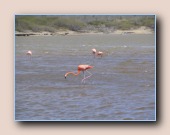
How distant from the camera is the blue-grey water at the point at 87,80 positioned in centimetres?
10500

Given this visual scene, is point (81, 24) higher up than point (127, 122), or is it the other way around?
point (81, 24)

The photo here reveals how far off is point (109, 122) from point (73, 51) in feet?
2.60

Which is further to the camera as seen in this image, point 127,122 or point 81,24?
point 81,24

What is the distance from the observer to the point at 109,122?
105000 mm

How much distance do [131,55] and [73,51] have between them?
0.58 m

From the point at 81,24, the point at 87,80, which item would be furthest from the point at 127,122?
the point at 81,24

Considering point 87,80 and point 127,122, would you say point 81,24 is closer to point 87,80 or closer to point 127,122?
point 87,80

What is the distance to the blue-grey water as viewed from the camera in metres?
105

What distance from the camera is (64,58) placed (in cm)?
10506

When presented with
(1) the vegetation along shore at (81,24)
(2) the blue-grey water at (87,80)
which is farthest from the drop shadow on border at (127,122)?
(1) the vegetation along shore at (81,24)

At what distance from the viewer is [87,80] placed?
10506cm

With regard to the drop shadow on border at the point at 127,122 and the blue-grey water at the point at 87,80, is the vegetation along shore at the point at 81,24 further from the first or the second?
the drop shadow on border at the point at 127,122

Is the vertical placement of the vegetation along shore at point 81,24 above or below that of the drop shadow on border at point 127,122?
above

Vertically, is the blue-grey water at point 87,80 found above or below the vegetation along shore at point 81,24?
below
